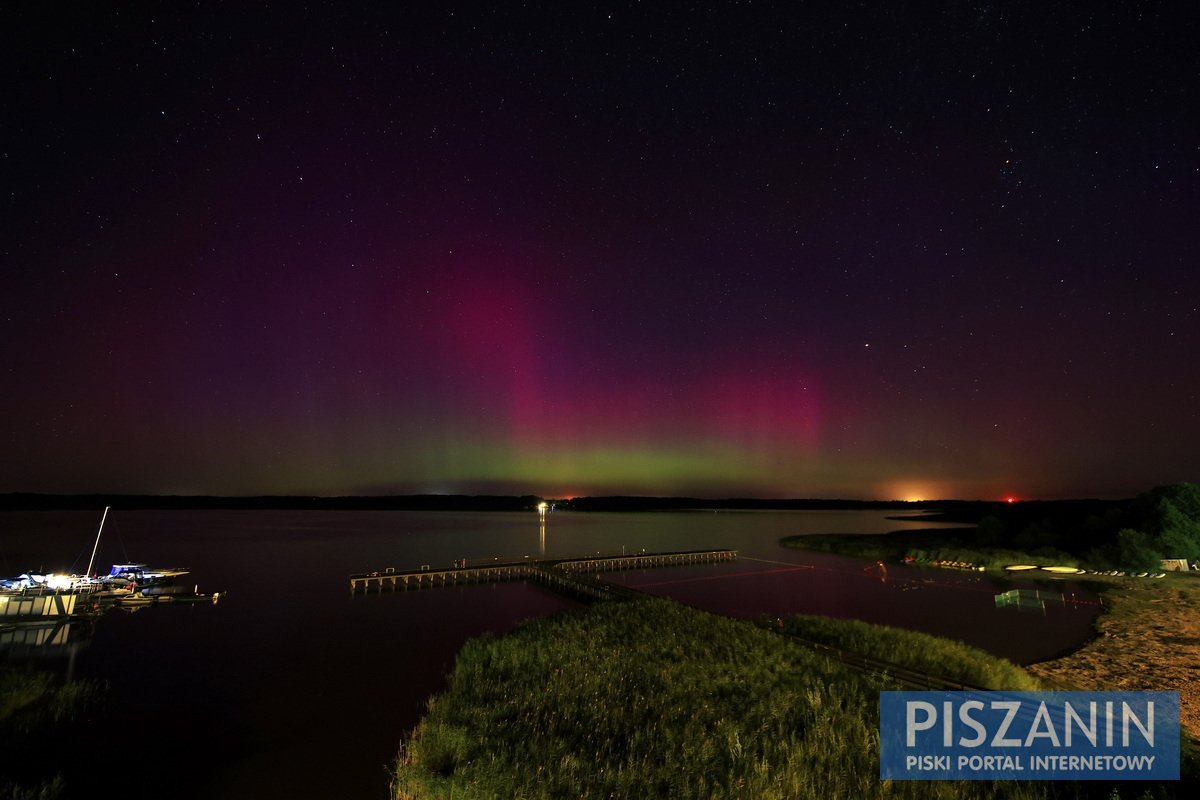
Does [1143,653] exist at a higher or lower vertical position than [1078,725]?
lower

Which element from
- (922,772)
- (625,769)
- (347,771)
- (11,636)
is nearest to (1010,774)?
(922,772)

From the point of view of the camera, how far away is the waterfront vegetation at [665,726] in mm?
11594

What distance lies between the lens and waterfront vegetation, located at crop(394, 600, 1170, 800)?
1159cm

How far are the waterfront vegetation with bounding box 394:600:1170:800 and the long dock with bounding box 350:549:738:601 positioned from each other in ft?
51.3

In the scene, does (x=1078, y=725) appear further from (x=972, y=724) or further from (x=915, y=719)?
(x=915, y=719)

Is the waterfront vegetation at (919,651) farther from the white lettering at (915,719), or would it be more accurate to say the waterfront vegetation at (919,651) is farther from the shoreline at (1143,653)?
the shoreline at (1143,653)

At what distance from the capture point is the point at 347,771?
635 inches

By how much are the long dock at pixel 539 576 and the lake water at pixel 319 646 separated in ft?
5.21

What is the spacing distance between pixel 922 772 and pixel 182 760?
19609 millimetres

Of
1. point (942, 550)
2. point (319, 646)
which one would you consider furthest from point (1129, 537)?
point (319, 646)

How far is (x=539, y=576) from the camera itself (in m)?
49.2

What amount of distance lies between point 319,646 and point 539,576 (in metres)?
21.3

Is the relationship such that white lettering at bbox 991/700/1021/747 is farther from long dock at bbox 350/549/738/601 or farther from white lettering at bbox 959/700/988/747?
long dock at bbox 350/549/738/601

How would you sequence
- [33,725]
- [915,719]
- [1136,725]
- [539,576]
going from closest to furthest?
[1136,725]
[915,719]
[33,725]
[539,576]
